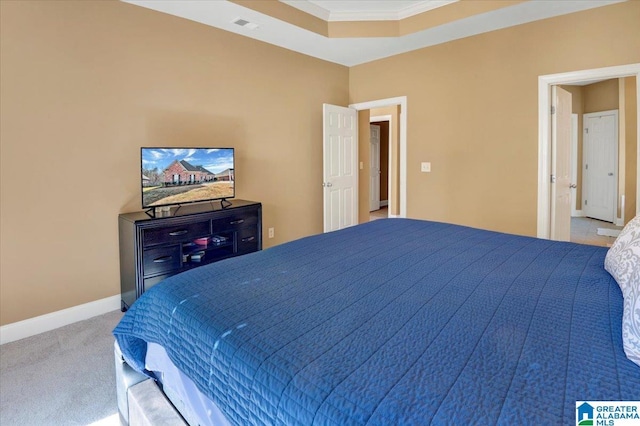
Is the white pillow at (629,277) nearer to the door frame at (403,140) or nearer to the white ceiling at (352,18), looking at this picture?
the white ceiling at (352,18)

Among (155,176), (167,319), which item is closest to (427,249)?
(167,319)

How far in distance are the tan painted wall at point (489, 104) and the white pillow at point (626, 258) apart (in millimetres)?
2579

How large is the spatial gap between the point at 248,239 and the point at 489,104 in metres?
3.03

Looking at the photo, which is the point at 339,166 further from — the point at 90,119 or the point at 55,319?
the point at 55,319

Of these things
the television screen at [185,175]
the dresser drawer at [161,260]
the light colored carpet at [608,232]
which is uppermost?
the television screen at [185,175]

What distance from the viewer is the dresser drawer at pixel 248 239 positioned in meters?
3.51

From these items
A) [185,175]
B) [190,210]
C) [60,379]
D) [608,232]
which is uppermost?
[185,175]

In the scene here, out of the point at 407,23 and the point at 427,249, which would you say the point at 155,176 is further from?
the point at 407,23

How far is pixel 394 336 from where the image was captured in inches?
38.8

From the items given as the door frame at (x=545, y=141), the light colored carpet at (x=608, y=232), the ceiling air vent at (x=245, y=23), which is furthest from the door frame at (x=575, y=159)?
the ceiling air vent at (x=245, y=23)

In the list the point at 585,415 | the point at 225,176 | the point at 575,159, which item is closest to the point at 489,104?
the point at 225,176

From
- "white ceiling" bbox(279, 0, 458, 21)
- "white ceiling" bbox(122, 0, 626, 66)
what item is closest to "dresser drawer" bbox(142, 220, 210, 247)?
"white ceiling" bbox(122, 0, 626, 66)

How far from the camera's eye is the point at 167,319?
1.27 meters

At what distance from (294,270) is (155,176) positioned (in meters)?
2.00
